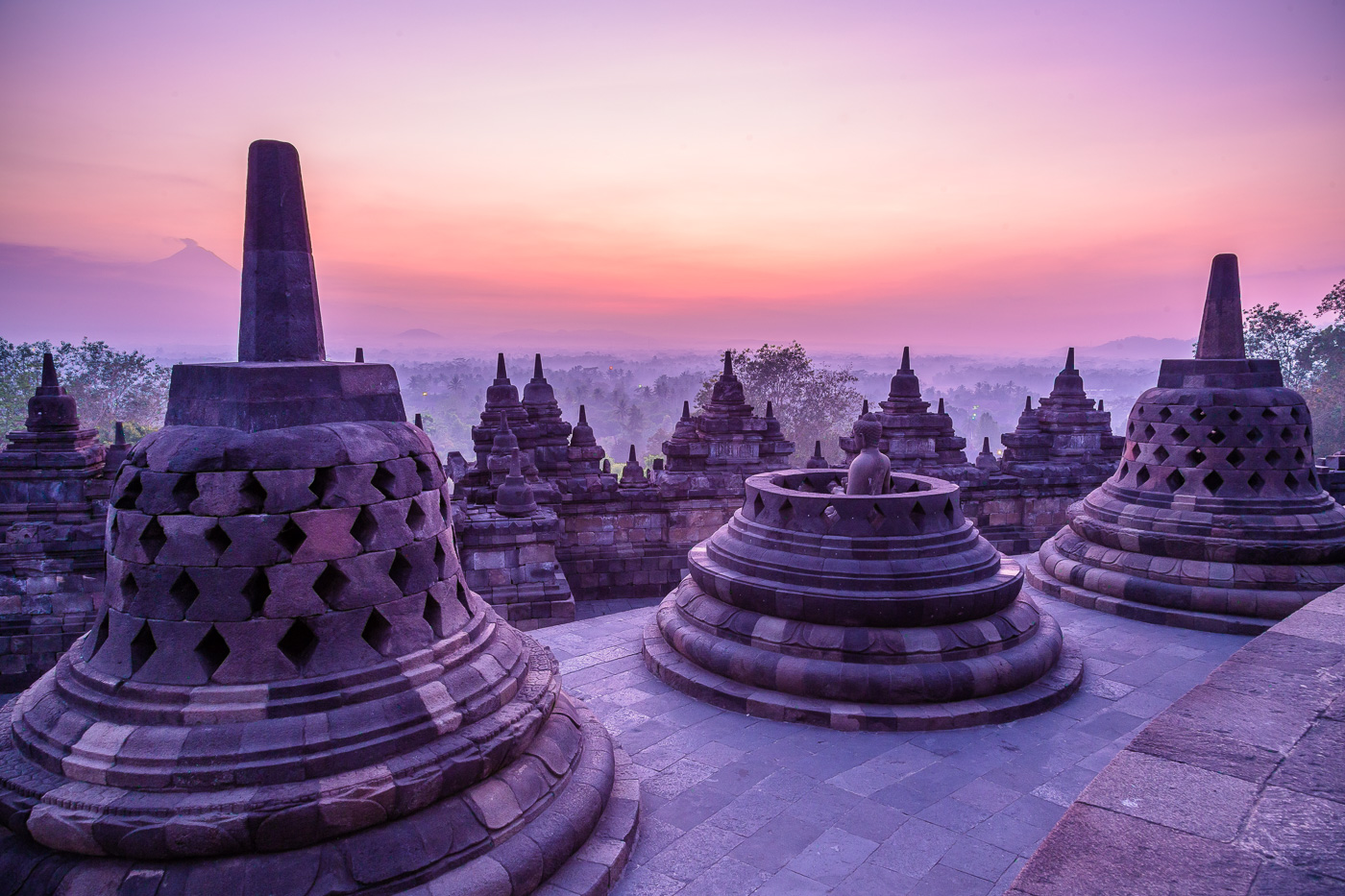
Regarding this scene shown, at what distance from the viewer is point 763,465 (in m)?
17.0

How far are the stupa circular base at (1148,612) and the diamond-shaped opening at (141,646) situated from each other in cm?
870

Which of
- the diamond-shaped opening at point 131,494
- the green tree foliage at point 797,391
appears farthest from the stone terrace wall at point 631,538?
the green tree foliage at point 797,391

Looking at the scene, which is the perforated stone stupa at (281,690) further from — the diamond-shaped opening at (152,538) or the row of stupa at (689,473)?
the row of stupa at (689,473)

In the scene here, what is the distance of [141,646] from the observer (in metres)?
3.48

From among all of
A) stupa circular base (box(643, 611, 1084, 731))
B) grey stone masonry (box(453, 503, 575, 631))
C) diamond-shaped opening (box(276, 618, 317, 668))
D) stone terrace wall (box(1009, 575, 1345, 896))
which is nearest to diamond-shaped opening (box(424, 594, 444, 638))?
diamond-shaped opening (box(276, 618, 317, 668))

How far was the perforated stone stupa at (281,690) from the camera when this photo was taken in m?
3.06

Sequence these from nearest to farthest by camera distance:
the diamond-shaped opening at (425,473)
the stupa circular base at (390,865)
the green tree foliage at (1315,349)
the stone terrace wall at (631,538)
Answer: the stupa circular base at (390,865), the diamond-shaped opening at (425,473), the stone terrace wall at (631,538), the green tree foliage at (1315,349)

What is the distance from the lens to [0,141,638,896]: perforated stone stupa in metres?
3.06

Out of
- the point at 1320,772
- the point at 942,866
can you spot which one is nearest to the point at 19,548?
the point at 942,866

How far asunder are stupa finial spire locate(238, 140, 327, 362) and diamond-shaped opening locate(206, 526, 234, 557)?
3.16ft

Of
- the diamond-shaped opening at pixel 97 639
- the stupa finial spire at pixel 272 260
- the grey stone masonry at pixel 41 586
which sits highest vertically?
the stupa finial spire at pixel 272 260

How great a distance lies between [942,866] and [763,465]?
43.2ft

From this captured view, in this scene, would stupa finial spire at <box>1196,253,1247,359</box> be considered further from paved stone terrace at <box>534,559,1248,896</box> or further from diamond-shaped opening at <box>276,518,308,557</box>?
diamond-shaped opening at <box>276,518,308,557</box>

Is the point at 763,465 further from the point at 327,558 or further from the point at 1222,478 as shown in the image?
the point at 327,558
